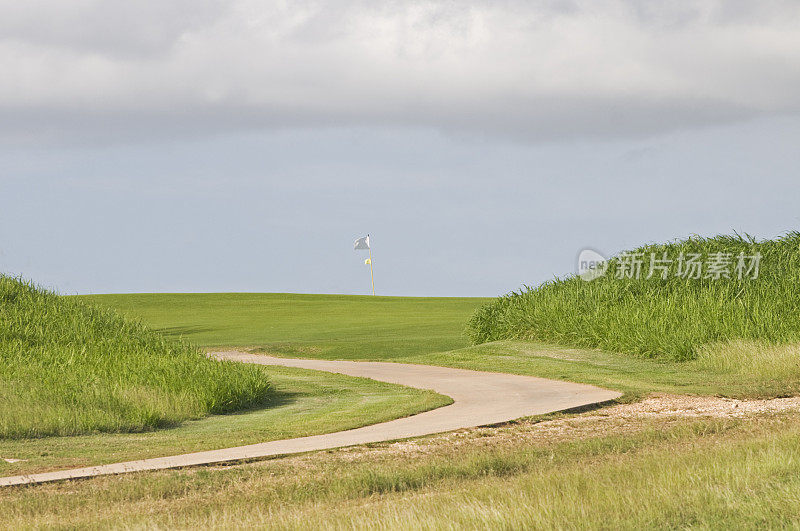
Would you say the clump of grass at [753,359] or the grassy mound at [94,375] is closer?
the grassy mound at [94,375]

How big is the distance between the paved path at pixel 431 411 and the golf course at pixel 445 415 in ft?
0.52

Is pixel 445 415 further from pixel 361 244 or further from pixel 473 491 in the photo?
pixel 361 244

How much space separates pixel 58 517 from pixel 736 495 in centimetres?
567

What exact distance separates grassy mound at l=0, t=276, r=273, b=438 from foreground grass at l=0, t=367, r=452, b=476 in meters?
0.43

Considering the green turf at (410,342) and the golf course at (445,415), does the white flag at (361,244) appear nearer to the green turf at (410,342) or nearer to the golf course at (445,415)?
the green turf at (410,342)

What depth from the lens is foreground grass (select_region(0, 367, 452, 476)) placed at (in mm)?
10633

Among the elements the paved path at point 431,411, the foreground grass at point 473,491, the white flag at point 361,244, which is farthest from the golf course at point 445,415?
the white flag at point 361,244

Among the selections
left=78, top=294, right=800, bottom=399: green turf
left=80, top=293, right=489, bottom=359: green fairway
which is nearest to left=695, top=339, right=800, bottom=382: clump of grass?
left=78, top=294, right=800, bottom=399: green turf

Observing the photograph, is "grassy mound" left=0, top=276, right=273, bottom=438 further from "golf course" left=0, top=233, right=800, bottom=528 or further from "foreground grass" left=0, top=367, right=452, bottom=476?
A: "foreground grass" left=0, top=367, right=452, bottom=476

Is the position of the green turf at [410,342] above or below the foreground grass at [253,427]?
above

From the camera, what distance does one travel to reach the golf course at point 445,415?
7.23 meters

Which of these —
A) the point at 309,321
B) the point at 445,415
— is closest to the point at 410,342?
the point at 309,321

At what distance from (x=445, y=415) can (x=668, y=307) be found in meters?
11.6

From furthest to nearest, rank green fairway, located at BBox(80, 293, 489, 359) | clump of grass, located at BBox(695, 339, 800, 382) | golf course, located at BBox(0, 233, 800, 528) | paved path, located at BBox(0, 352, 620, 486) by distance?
green fairway, located at BBox(80, 293, 489, 359) < clump of grass, located at BBox(695, 339, 800, 382) < paved path, located at BBox(0, 352, 620, 486) < golf course, located at BBox(0, 233, 800, 528)
